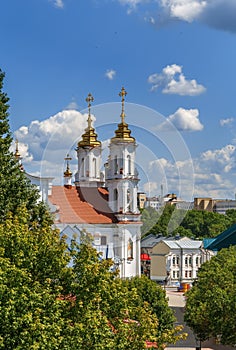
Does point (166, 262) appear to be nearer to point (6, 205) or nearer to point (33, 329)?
point (6, 205)

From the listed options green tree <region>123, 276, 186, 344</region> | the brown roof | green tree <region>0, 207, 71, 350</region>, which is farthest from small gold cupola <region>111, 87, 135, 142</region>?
green tree <region>0, 207, 71, 350</region>

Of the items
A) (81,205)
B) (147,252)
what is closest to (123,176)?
(81,205)

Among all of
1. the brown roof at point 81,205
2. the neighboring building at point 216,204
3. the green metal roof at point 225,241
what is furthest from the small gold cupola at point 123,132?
the neighboring building at point 216,204

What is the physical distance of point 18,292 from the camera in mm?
13000

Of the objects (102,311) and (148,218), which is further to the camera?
(148,218)

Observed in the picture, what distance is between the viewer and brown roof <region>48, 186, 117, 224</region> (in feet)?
148

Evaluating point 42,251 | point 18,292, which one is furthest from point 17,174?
Answer: point 18,292

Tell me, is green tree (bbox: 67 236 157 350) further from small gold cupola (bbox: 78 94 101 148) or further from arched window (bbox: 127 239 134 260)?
small gold cupola (bbox: 78 94 101 148)

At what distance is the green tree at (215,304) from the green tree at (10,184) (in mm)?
6984

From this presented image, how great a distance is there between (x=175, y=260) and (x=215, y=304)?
1663 inches

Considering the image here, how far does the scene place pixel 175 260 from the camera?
66.3 m

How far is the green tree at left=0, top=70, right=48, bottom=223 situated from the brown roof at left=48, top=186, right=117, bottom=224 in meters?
19.4

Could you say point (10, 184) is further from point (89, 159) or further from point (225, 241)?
point (89, 159)

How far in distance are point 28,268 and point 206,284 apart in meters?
13.0
